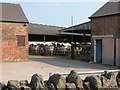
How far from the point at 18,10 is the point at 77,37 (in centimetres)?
1272

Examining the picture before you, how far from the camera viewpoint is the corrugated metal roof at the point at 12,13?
19.3 meters

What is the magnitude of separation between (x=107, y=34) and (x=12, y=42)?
828 cm

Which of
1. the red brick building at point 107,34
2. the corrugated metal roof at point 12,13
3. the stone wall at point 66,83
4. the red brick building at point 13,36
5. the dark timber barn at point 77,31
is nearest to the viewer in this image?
the stone wall at point 66,83

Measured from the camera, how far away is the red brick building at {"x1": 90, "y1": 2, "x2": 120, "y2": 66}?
16125 mm

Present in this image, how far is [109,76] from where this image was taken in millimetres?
7598

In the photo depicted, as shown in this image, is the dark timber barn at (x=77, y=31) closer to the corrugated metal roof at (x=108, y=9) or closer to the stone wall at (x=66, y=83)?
the corrugated metal roof at (x=108, y=9)

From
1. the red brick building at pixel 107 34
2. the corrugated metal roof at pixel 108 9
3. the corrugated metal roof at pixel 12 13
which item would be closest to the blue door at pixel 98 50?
the red brick building at pixel 107 34

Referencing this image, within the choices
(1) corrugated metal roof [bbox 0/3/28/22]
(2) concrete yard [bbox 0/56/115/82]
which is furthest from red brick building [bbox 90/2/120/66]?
(1) corrugated metal roof [bbox 0/3/28/22]

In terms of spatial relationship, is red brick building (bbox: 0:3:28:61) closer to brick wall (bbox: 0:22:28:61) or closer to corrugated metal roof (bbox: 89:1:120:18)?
brick wall (bbox: 0:22:28:61)

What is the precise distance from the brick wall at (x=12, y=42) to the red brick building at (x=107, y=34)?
6439 millimetres

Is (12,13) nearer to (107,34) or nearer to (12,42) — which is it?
(12,42)

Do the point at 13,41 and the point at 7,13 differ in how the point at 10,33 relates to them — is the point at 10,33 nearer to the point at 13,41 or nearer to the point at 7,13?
the point at 13,41

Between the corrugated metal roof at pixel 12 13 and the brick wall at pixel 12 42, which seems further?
the corrugated metal roof at pixel 12 13

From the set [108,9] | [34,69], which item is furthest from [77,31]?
[34,69]
